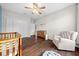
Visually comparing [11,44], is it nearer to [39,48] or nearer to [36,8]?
[39,48]

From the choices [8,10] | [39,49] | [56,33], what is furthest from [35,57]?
[8,10]

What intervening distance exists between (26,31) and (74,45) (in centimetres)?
101

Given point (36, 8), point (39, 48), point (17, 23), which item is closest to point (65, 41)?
point (39, 48)

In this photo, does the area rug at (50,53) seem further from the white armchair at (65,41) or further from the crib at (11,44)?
the crib at (11,44)

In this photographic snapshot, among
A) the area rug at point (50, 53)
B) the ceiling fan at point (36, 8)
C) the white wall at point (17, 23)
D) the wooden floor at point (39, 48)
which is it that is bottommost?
the area rug at point (50, 53)

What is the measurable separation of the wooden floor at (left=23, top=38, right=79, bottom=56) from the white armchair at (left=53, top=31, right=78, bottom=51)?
9 centimetres

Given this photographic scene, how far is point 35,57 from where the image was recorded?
185 centimetres

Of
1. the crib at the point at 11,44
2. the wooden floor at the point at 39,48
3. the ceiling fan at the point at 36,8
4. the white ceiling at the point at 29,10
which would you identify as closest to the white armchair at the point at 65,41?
the wooden floor at the point at 39,48

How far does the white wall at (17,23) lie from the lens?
5.75 ft

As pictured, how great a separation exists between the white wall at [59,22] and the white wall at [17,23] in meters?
0.20

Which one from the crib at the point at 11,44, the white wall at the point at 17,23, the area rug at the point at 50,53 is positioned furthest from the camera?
the area rug at the point at 50,53

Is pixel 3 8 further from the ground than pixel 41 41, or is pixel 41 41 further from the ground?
pixel 3 8

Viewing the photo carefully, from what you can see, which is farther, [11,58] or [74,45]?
[74,45]

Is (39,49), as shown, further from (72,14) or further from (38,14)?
(72,14)
